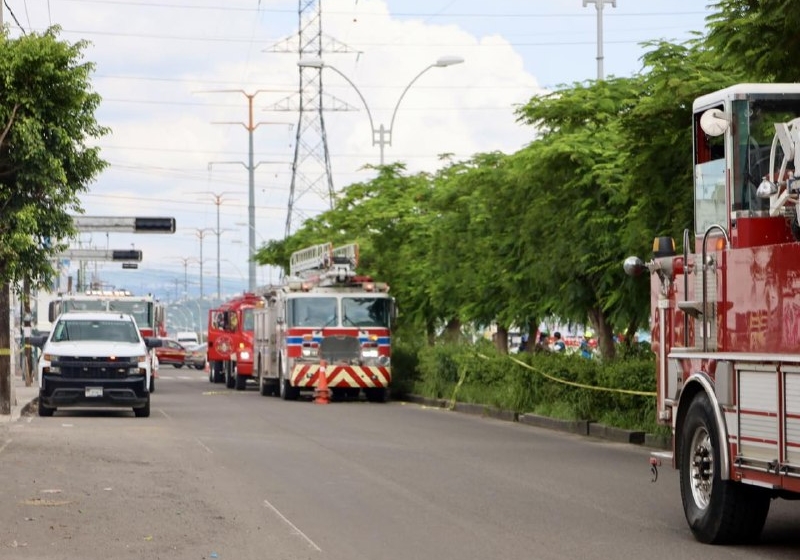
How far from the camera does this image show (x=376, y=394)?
126ft

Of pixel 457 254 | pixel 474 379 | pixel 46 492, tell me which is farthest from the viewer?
pixel 457 254

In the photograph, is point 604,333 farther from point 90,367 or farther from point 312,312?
point 312,312

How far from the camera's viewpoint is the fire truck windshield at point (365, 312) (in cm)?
3806

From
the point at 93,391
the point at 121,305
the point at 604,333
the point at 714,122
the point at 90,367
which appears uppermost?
the point at 714,122

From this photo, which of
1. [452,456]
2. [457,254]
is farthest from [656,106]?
[457,254]

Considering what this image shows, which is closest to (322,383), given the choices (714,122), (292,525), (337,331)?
(337,331)

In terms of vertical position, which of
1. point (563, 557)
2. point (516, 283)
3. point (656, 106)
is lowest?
point (563, 557)

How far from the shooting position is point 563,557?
11.5 m

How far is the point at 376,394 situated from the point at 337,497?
23002 mm

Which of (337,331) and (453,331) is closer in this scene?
A: (337,331)

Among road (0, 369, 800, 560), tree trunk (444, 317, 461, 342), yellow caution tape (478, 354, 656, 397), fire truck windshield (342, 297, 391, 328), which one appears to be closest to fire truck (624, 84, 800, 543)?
road (0, 369, 800, 560)

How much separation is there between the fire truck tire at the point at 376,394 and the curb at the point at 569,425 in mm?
2669

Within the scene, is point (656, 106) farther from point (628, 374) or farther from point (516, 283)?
point (516, 283)

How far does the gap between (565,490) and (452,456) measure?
4405mm
